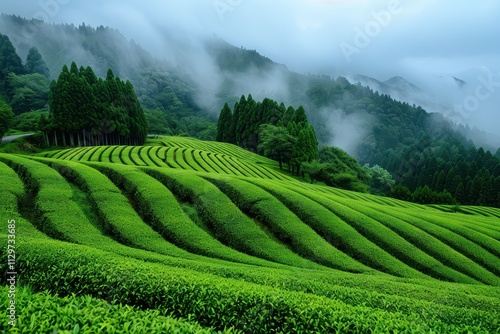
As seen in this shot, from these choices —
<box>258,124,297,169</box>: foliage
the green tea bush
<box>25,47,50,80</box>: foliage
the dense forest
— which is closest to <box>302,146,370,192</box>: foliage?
<box>258,124,297,169</box>: foliage

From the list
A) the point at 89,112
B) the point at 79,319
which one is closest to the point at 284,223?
the point at 79,319

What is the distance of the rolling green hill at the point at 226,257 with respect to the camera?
6219 mm

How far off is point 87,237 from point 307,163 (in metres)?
49.4

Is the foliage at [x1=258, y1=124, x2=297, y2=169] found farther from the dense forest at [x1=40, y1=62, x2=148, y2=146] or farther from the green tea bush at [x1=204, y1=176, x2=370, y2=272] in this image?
the green tea bush at [x1=204, y1=176, x2=370, y2=272]

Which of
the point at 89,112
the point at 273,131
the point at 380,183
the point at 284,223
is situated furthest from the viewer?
the point at 380,183

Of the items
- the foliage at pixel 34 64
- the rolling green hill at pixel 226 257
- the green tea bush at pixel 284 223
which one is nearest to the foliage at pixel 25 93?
the foliage at pixel 34 64

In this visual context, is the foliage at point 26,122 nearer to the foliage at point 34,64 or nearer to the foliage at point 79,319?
the foliage at point 34,64

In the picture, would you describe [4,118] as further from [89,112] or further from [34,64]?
[34,64]

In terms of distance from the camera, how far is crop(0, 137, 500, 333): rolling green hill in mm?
6219

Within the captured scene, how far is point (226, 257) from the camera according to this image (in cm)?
1353

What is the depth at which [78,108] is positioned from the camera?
56969 millimetres

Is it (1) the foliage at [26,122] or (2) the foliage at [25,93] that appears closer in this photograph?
(1) the foliage at [26,122]

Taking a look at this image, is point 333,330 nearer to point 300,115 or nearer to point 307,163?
point 307,163

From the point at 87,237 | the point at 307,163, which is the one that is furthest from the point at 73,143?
the point at 87,237
